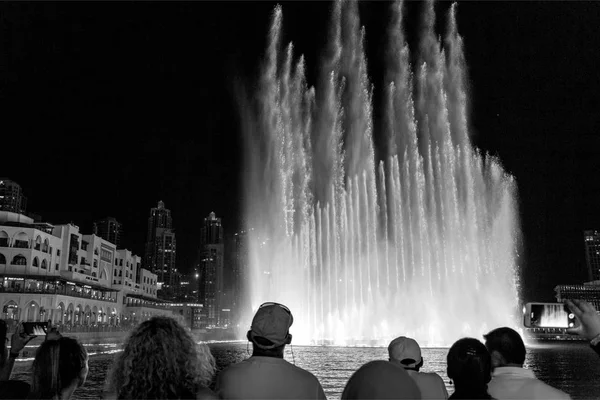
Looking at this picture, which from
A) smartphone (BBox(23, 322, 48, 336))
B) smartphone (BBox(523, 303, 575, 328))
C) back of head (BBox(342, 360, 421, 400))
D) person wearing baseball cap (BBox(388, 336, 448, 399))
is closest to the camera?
back of head (BBox(342, 360, 421, 400))

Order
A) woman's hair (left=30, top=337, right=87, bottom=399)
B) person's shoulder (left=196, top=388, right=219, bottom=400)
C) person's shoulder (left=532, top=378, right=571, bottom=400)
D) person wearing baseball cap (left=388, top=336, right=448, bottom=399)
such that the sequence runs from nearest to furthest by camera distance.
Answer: person's shoulder (left=196, top=388, right=219, bottom=400) → woman's hair (left=30, top=337, right=87, bottom=399) → person's shoulder (left=532, top=378, right=571, bottom=400) → person wearing baseball cap (left=388, top=336, right=448, bottom=399)

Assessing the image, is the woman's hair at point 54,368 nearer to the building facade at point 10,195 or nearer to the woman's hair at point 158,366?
the woman's hair at point 158,366

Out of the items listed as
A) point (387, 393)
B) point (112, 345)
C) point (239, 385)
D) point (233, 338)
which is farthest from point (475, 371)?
point (233, 338)

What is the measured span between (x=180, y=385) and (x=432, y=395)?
3120 mm

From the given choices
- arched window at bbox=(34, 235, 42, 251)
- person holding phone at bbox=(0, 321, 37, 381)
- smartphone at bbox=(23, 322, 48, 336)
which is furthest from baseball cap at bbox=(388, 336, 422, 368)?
arched window at bbox=(34, 235, 42, 251)

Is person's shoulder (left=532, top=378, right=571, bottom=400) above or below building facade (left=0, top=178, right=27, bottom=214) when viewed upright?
below

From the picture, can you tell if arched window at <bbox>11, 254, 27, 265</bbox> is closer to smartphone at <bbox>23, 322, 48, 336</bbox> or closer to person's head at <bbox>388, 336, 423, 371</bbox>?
smartphone at <bbox>23, 322, 48, 336</bbox>

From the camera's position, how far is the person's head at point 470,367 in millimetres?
4086

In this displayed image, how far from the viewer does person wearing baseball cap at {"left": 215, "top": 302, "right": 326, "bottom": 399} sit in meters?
3.90

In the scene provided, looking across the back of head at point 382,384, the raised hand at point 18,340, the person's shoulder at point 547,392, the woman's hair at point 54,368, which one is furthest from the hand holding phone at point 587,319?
the raised hand at point 18,340

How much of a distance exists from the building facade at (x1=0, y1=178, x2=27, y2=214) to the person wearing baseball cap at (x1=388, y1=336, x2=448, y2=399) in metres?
118

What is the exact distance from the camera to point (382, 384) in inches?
142

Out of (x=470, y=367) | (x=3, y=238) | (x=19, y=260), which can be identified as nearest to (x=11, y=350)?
(x=470, y=367)

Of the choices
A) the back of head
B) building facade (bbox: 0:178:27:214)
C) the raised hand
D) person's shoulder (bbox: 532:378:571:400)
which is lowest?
person's shoulder (bbox: 532:378:571:400)
